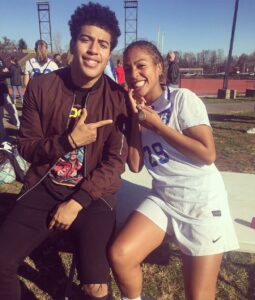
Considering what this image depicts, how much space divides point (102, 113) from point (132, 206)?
2.70ft

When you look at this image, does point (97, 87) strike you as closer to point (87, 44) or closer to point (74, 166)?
point (87, 44)

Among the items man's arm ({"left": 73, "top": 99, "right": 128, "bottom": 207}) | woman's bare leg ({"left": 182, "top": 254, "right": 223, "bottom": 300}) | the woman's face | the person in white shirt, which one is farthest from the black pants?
the person in white shirt

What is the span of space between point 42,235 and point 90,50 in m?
1.22

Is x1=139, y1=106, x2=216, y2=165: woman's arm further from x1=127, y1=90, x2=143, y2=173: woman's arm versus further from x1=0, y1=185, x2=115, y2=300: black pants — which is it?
x1=0, y1=185, x2=115, y2=300: black pants

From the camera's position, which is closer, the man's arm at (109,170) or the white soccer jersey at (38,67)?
the man's arm at (109,170)

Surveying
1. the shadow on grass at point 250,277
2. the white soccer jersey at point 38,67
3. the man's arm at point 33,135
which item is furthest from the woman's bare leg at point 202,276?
the white soccer jersey at point 38,67

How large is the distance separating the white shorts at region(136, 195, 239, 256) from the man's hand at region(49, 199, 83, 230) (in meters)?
0.45

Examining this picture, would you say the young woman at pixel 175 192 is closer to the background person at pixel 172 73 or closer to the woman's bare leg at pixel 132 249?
the woman's bare leg at pixel 132 249

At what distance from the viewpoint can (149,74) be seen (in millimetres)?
2119

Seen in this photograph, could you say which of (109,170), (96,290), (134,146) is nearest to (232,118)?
(134,146)

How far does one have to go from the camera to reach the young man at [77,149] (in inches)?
77.3

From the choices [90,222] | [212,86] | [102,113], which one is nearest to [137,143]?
[102,113]

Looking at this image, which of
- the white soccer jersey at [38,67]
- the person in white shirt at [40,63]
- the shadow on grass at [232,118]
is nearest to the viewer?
the person in white shirt at [40,63]

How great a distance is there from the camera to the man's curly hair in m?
2.04
